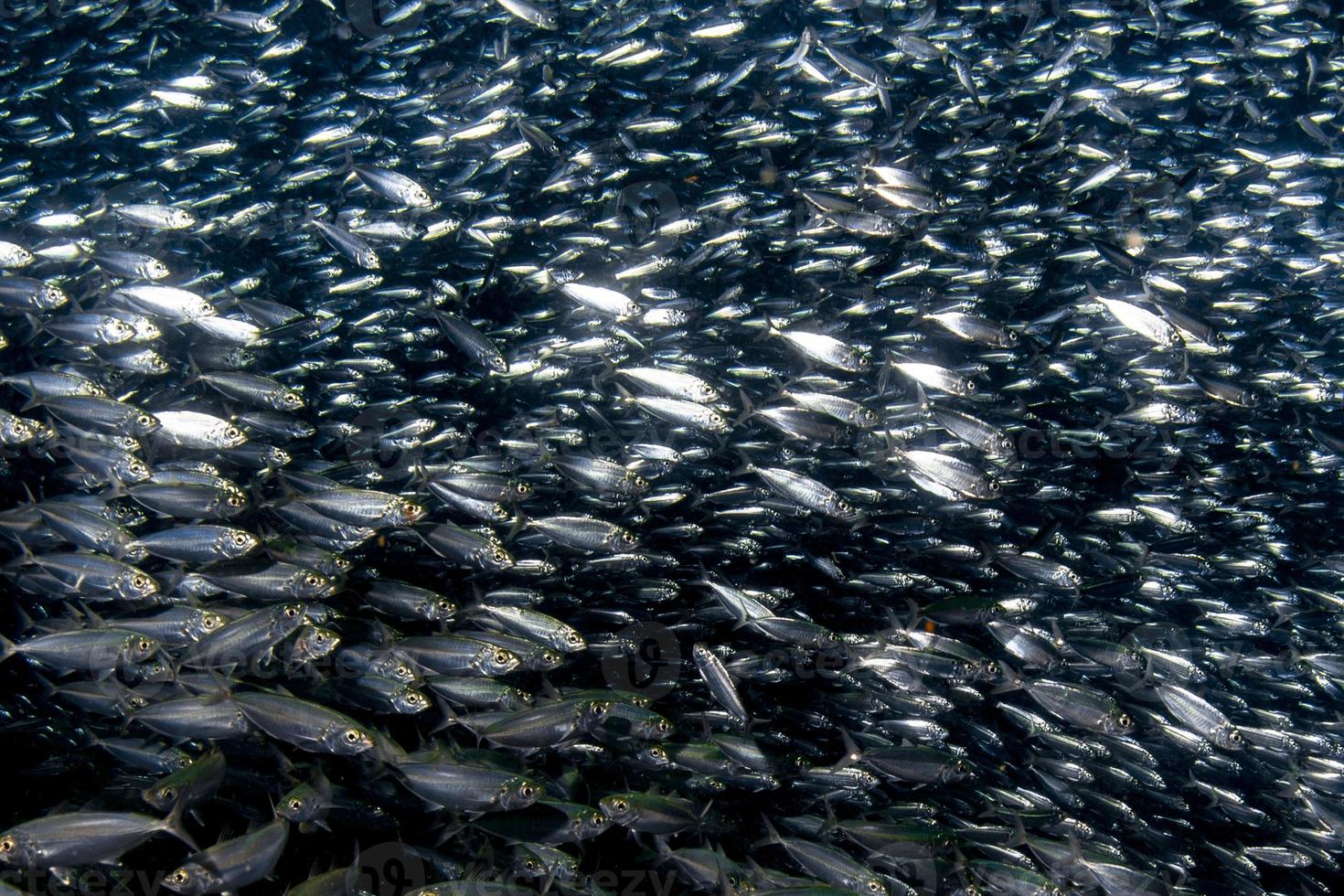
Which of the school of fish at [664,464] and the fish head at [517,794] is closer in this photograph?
the fish head at [517,794]

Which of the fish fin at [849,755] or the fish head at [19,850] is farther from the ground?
the fish head at [19,850]

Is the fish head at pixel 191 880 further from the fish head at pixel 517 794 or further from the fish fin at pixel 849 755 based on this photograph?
the fish fin at pixel 849 755

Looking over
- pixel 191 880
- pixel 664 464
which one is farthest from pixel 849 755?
pixel 191 880

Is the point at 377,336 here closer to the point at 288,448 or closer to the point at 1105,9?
the point at 288,448

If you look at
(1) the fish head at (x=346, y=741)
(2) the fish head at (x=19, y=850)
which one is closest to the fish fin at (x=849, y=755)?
(1) the fish head at (x=346, y=741)

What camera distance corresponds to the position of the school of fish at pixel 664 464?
4082mm

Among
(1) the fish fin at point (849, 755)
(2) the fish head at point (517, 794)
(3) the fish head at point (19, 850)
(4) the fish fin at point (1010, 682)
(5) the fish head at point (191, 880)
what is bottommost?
(1) the fish fin at point (849, 755)

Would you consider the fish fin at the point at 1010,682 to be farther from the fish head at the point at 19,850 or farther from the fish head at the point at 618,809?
the fish head at the point at 19,850

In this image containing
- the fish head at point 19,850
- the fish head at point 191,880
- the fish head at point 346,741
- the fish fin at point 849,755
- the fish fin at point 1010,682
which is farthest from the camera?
the fish fin at point 849,755

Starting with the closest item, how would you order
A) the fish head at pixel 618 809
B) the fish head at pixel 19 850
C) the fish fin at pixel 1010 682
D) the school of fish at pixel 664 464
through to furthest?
the fish head at pixel 19 850 → the fish head at pixel 618 809 → the school of fish at pixel 664 464 → the fish fin at pixel 1010 682

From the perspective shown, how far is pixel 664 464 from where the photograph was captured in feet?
19.5

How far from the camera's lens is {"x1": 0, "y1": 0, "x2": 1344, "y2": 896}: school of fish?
4.08m

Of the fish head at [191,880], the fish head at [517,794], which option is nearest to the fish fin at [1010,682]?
the fish head at [517,794]

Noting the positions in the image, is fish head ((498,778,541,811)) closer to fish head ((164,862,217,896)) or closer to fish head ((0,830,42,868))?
fish head ((164,862,217,896))
